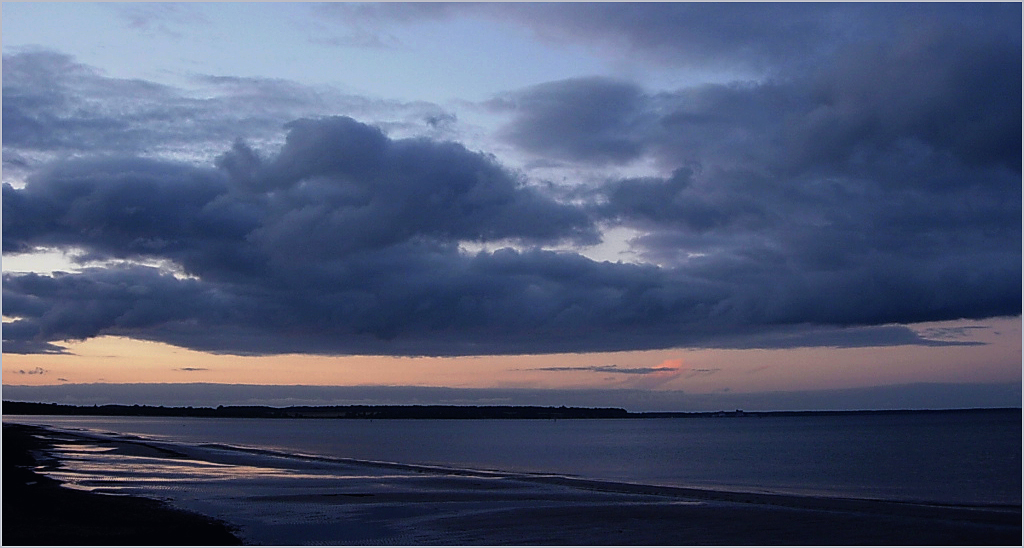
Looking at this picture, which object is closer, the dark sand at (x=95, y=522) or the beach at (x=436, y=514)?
the dark sand at (x=95, y=522)

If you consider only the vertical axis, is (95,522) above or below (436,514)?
above

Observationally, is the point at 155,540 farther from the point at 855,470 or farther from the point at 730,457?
the point at 730,457

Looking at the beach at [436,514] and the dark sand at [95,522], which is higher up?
the dark sand at [95,522]

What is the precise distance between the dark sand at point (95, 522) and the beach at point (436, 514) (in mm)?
50

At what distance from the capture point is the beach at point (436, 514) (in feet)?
83.6

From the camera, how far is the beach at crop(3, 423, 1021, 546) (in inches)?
1003

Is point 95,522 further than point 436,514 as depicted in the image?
No

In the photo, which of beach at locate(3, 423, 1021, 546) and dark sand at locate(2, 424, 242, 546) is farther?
beach at locate(3, 423, 1021, 546)

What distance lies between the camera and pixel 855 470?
6253 centimetres

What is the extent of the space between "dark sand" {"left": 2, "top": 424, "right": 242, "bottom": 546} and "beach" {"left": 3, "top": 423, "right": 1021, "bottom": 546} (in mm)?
50

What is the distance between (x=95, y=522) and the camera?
974 inches

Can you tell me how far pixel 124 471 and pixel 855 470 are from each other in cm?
5054

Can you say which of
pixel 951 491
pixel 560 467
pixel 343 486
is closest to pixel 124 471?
pixel 343 486

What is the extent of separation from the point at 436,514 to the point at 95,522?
40.4 ft
